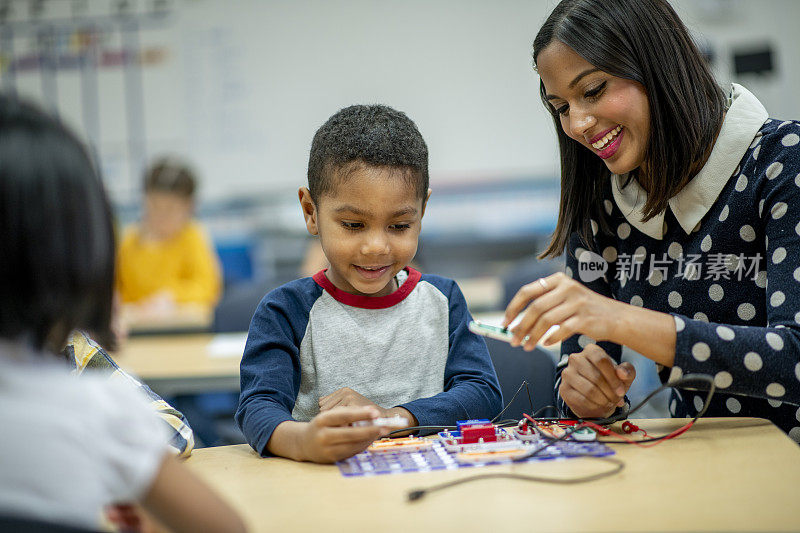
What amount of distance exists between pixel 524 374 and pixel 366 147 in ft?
2.04

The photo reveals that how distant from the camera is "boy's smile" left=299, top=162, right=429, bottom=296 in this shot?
1327 millimetres

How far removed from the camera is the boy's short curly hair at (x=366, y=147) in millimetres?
1349

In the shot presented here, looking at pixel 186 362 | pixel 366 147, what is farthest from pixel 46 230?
pixel 186 362

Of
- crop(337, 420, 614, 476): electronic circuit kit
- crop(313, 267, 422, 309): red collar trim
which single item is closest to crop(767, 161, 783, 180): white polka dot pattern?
crop(337, 420, 614, 476): electronic circuit kit

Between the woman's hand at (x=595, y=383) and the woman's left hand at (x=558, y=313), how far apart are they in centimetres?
15

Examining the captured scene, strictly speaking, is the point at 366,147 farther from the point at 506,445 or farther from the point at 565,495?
the point at 565,495

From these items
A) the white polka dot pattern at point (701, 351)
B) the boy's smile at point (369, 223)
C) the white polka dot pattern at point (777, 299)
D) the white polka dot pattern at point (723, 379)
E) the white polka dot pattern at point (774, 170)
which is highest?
the white polka dot pattern at point (774, 170)

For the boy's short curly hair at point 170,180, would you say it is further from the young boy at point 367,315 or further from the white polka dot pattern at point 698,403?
the white polka dot pattern at point 698,403

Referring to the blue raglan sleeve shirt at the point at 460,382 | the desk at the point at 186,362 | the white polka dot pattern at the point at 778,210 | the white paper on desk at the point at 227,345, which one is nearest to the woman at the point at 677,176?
the white polka dot pattern at the point at 778,210

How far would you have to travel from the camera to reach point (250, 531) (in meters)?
0.82

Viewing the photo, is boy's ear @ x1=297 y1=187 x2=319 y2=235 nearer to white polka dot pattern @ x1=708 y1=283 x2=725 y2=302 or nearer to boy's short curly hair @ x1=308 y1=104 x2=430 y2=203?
boy's short curly hair @ x1=308 y1=104 x2=430 y2=203

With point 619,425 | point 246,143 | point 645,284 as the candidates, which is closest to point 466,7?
point 246,143

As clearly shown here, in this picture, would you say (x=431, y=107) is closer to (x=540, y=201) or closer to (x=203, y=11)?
(x=540, y=201)

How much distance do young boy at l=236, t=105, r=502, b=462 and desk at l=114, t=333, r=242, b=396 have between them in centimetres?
110
